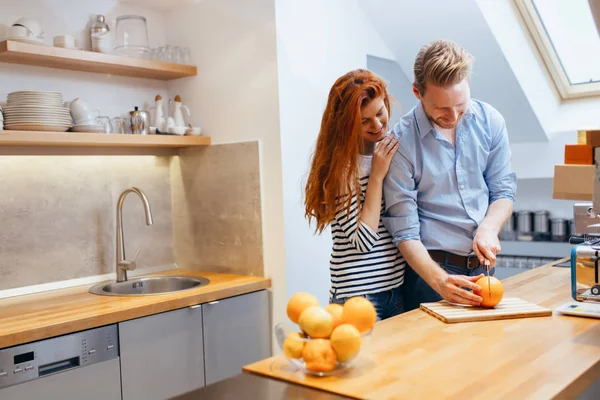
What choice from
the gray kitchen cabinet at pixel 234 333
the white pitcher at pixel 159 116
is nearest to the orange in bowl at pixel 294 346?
the gray kitchen cabinet at pixel 234 333

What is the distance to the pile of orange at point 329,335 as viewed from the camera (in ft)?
4.16

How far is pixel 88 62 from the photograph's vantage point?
288cm

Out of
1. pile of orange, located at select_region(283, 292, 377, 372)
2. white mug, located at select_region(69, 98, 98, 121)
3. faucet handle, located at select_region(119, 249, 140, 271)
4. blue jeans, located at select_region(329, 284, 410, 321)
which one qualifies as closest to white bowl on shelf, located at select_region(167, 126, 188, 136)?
white mug, located at select_region(69, 98, 98, 121)

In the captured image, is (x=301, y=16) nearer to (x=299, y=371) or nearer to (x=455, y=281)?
(x=455, y=281)

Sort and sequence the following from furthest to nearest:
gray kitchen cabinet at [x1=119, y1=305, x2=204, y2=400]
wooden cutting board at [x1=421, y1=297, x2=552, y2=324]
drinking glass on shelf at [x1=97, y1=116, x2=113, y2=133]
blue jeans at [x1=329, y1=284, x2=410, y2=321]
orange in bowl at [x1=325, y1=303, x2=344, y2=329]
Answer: drinking glass on shelf at [x1=97, y1=116, x2=113, y2=133]
gray kitchen cabinet at [x1=119, y1=305, x2=204, y2=400]
blue jeans at [x1=329, y1=284, x2=410, y2=321]
wooden cutting board at [x1=421, y1=297, x2=552, y2=324]
orange in bowl at [x1=325, y1=303, x2=344, y2=329]

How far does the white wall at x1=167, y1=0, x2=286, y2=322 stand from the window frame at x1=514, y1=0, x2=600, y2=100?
1.52 metres

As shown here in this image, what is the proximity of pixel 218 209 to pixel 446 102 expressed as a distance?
1607 mm

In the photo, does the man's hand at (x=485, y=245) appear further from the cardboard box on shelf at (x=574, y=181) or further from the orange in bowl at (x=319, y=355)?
the orange in bowl at (x=319, y=355)

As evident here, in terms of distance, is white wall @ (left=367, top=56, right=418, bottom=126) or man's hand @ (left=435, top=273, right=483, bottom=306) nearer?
man's hand @ (left=435, top=273, right=483, bottom=306)

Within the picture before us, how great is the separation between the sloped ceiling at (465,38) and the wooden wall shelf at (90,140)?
123cm

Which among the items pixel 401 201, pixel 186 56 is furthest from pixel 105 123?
pixel 401 201

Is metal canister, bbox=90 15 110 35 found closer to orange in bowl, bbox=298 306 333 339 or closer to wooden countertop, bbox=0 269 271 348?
wooden countertop, bbox=0 269 271 348

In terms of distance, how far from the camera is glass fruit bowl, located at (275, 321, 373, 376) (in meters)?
1.27

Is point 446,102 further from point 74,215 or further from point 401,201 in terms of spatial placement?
point 74,215
